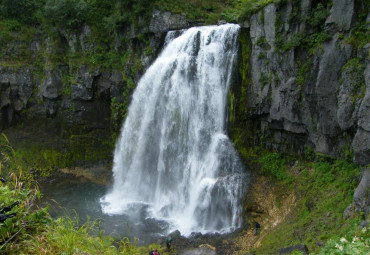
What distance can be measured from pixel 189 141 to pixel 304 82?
658 centimetres

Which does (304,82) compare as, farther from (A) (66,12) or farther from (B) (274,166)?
(A) (66,12)

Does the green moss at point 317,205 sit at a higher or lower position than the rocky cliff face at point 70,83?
lower

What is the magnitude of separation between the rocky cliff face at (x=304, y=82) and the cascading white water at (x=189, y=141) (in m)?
1.15

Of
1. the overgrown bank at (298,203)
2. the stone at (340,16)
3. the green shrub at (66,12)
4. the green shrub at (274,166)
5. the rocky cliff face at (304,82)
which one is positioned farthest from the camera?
the green shrub at (66,12)

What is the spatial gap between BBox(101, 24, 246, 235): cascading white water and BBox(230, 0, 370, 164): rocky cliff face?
3.76 feet

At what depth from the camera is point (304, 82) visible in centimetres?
1437

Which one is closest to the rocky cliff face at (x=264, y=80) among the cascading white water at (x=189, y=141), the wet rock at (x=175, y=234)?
the cascading white water at (x=189, y=141)

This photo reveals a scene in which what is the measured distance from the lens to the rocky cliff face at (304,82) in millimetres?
12078

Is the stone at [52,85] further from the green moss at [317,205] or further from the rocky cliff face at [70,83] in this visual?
the green moss at [317,205]

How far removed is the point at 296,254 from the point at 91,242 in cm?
551

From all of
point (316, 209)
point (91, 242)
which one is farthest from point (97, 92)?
point (91, 242)

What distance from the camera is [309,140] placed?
1491 centimetres

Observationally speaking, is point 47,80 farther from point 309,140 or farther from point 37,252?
point 37,252

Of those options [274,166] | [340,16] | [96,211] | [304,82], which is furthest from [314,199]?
[96,211]
